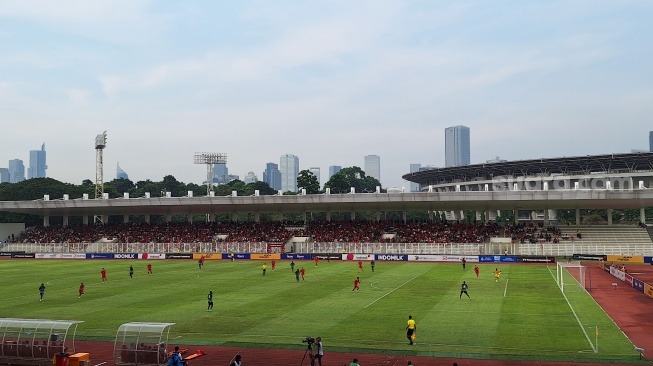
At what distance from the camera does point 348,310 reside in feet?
125

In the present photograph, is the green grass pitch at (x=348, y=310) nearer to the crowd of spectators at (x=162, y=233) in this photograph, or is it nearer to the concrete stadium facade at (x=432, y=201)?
the concrete stadium facade at (x=432, y=201)

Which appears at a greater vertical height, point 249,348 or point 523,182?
point 523,182

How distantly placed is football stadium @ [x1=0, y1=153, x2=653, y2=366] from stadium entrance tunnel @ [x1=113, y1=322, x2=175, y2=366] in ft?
0.15

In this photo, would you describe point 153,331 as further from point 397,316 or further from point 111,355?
point 397,316

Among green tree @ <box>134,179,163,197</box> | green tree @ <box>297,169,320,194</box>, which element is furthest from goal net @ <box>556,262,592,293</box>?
green tree @ <box>134,179,163,197</box>

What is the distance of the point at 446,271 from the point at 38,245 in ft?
211

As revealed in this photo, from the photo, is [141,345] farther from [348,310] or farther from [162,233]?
[162,233]

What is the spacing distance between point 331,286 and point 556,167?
107628 mm

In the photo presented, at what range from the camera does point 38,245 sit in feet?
307

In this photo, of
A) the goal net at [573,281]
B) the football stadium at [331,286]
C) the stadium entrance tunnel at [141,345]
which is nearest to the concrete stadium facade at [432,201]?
the football stadium at [331,286]

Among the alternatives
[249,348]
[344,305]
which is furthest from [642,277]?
[249,348]

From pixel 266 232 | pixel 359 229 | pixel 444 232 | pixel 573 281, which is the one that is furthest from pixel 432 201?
pixel 573 281

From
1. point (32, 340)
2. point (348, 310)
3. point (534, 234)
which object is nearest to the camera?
point (32, 340)

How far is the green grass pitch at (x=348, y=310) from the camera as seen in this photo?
93.6ft
